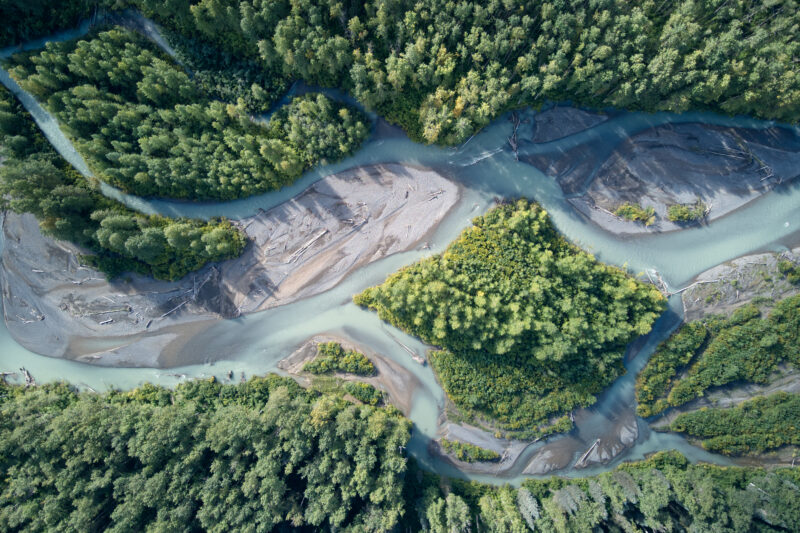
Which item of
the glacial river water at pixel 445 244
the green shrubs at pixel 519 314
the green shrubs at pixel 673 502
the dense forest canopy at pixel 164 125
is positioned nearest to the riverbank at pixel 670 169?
the glacial river water at pixel 445 244

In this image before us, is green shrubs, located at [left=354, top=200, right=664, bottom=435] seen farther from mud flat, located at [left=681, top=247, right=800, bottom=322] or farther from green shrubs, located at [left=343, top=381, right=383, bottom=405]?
green shrubs, located at [left=343, top=381, right=383, bottom=405]

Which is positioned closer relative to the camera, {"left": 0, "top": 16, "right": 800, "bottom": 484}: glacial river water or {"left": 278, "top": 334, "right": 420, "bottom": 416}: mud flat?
{"left": 0, "top": 16, "right": 800, "bottom": 484}: glacial river water

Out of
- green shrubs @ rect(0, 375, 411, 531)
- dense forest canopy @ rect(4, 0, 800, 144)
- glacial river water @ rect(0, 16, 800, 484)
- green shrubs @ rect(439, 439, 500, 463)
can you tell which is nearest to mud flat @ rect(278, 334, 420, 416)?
glacial river water @ rect(0, 16, 800, 484)

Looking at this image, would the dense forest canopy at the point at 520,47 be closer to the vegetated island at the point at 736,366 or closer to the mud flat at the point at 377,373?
the vegetated island at the point at 736,366

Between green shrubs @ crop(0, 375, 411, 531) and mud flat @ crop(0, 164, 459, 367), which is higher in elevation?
mud flat @ crop(0, 164, 459, 367)

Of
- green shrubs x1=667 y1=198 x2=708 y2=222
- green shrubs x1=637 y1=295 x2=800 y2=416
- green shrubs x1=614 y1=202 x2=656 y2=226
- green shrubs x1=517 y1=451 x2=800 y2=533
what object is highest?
green shrubs x1=614 y1=202 x2=656 y2=226
